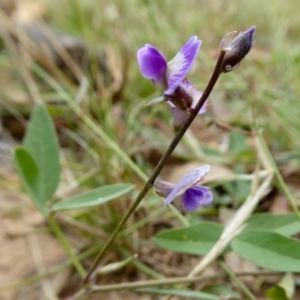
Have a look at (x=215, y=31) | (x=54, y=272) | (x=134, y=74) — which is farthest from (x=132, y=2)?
(x=54, y=272)

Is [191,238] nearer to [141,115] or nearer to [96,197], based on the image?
[96,197]

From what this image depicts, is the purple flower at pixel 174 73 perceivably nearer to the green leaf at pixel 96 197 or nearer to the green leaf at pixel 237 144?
the green leaf at pixel 96 197

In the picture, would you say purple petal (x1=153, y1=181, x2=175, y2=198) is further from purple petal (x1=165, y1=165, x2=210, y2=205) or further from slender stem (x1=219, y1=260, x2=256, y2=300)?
slender stem (x1=219, y1=260, x2=256, y2=300)

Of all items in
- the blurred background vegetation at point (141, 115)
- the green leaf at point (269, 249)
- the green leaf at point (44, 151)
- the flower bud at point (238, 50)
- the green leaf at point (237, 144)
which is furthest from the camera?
the green leaf at point (237, 144)

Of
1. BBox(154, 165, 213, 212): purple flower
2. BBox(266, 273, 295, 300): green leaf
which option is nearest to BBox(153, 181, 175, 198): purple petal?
→ BBox(154, 165, 213, 212): purple flower

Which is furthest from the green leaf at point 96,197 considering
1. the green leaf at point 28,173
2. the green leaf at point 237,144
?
the green leaf at point 237,144

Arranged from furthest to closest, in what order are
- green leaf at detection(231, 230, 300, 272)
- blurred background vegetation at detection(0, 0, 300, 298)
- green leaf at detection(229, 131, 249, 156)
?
1. green leaf at detection(229, 131, 249, 156)
2. blurred background vegetation at detection(0, 0, 300, 298)
3. green leaf at detection(231, 230, 300, 272)

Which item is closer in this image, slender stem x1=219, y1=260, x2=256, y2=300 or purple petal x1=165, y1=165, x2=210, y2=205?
purple petal x1=165, y1=165, x2=210, y2=205

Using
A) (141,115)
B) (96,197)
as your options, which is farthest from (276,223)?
(141,115)

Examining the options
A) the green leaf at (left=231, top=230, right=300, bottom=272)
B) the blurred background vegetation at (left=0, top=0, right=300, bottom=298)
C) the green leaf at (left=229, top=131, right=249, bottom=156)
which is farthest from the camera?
the green leaf at (left=229, top=131, right=249, bottom=156)
